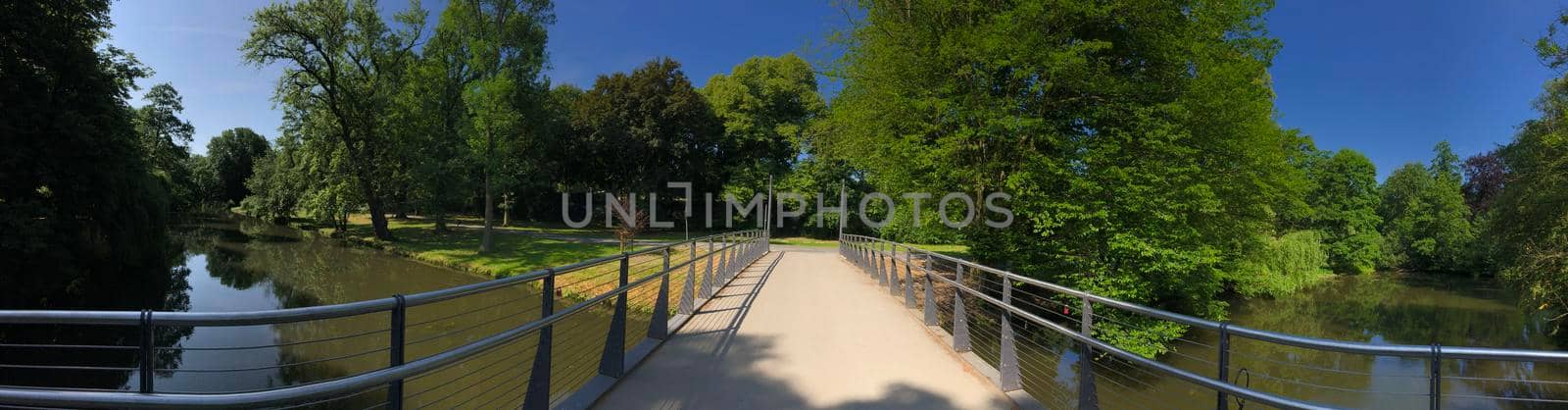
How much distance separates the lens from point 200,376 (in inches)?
368

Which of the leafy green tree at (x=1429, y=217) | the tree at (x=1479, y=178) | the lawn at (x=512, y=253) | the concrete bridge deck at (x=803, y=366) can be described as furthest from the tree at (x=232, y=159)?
the tree at (x=1479, y=178)

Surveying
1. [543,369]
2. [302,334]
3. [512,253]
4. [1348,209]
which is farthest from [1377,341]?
[512,253]

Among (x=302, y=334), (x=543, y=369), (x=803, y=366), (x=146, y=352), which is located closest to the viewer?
(x=146, y=352)

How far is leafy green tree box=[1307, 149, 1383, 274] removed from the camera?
102 ft

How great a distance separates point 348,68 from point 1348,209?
2078 inches

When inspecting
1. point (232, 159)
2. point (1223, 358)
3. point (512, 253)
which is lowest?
point (512, 253)

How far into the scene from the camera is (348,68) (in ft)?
90.9

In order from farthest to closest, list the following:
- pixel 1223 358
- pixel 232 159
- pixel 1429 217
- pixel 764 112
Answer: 1. pixel 232 159
2. pixel 764 112
3. pixel 1429 217
4. pixel 1223 358

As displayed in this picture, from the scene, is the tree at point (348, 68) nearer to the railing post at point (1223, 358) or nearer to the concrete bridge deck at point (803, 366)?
the concrete bridge deck at point (803, 366)

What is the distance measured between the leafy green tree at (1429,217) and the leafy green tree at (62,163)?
51953 millimetres

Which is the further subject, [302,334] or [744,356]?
[302,334]

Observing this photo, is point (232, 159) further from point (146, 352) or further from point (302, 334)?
point (146, 352)

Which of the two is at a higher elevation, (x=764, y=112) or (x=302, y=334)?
(x=764, y=112)

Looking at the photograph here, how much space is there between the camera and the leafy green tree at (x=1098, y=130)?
11023mm
